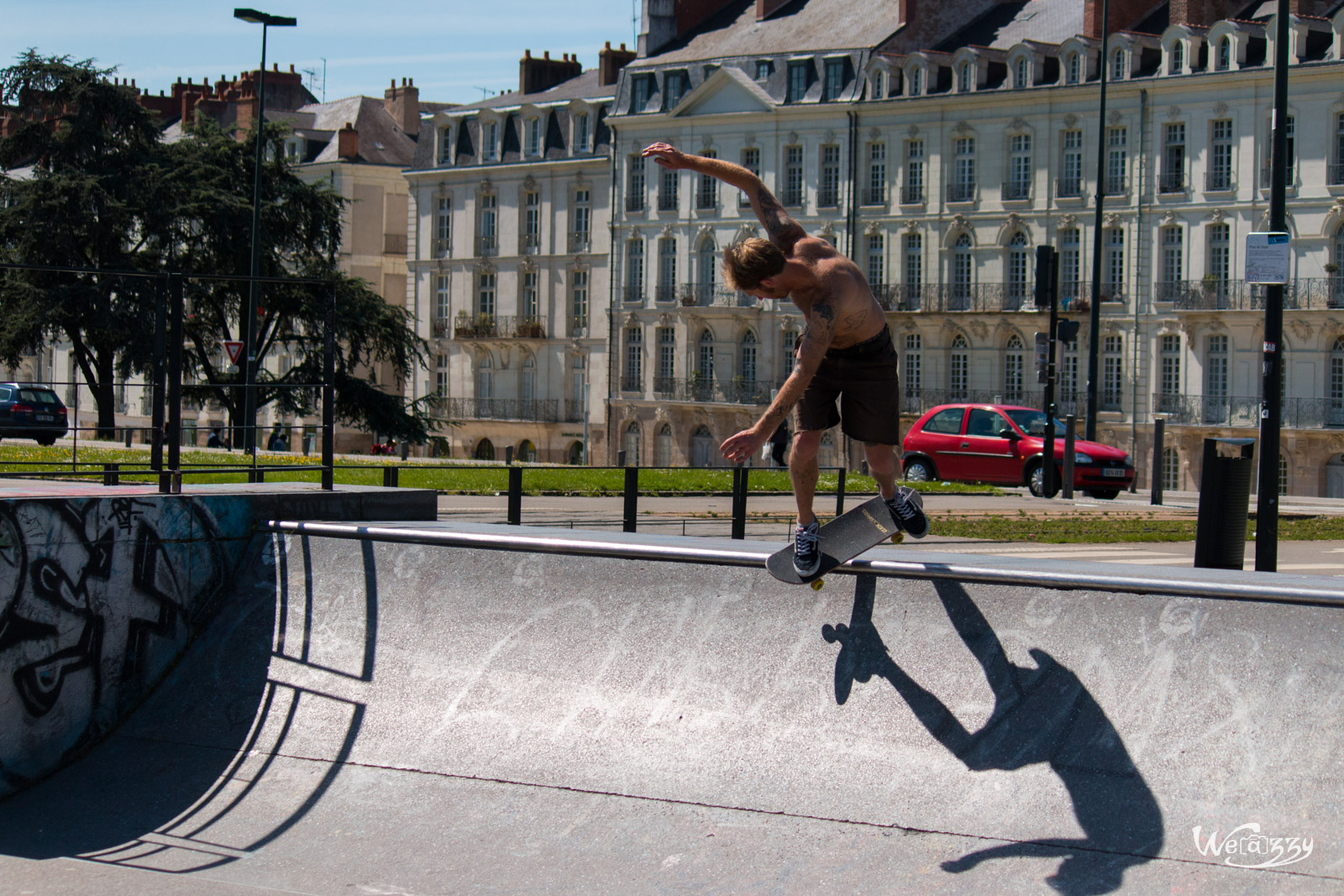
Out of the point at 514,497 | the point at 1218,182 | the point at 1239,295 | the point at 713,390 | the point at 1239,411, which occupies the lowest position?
the point at 514,497

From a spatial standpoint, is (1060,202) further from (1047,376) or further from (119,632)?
(119,632)

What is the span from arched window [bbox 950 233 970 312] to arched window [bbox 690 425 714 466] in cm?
1084

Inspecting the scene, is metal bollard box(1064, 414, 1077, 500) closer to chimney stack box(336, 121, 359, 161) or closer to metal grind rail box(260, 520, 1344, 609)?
metal grind rail box(260, 520, 1344, 609)

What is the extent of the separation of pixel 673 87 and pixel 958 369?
52.1 ft

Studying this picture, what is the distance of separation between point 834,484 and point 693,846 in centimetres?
1587

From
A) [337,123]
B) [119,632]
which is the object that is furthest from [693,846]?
[337,123]

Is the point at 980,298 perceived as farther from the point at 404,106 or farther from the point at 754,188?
the point at 754,188

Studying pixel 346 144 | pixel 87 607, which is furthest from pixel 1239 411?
pixel 87 607

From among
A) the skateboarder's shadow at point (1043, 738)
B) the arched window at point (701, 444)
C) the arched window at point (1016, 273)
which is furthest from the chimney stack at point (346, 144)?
the skateboarder's shadow at point (1043, 738)

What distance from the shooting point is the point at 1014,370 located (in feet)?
170

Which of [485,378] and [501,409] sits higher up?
[485,378]

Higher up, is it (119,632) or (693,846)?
(119,632)

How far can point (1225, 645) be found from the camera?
584cm

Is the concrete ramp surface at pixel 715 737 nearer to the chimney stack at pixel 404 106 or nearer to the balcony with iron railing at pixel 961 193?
the balcony with iron railing at pixel 961 193
